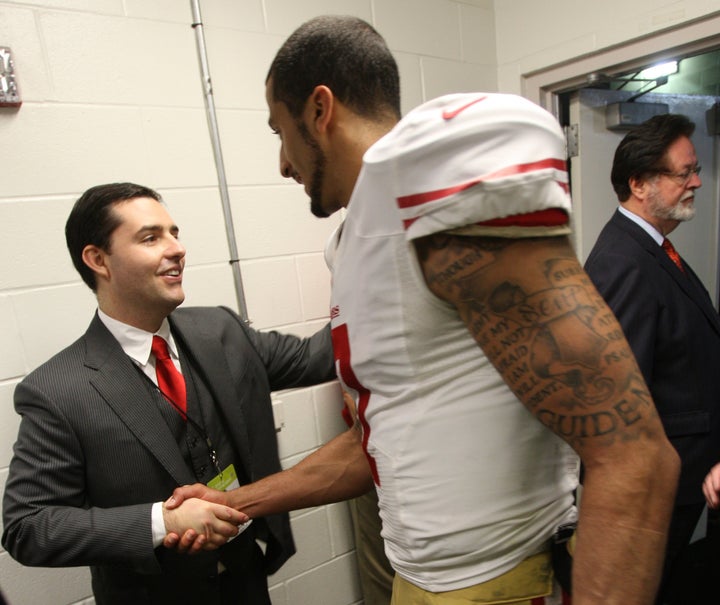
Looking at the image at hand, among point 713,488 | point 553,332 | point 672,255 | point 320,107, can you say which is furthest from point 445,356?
point 672,255

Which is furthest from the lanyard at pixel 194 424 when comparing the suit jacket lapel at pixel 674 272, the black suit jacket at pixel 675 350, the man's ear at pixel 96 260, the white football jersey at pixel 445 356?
the suit jacket lapel at pixel 674 272

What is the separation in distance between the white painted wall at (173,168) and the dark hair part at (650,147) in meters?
0.90

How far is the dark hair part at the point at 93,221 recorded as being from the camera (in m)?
1.32

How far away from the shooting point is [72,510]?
3.70 ft

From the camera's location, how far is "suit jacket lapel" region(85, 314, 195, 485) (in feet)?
3.99

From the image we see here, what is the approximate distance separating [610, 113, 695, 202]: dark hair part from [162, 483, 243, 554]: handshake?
1.89 m

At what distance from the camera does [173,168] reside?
1.61m

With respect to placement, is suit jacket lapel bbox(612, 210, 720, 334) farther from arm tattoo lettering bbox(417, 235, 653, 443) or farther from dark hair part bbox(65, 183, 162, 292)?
dark hair part bbox(65, 183, 162, 292)

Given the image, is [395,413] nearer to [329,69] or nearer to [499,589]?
[499,589]

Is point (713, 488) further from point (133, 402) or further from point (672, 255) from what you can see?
point (133, 402)

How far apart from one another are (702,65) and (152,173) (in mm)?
3107

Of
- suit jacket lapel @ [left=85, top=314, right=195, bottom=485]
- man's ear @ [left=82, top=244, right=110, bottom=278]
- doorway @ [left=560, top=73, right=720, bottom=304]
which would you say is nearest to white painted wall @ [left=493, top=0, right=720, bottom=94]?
doorway @ [left=560, top=73, right=720, bottom=304]

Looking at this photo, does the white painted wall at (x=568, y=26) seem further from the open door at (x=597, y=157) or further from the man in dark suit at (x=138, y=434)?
the man in dark suit at (x=138, y=434)

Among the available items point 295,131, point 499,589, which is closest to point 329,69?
point 295,131
